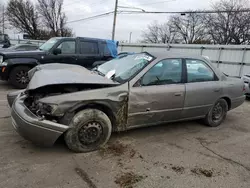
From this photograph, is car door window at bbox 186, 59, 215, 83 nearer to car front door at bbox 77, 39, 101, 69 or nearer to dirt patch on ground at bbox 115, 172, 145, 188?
dirt patch on ground at bbox 115, 172, 145, 188

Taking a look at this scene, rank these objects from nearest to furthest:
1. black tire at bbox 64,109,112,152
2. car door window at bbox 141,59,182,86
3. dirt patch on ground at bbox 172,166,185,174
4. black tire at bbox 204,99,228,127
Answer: dirt patch on ground at bbox 172,166,185,174 → black tire at bbox 64,109,112,152 → car door window at bbox 141,59,182,86 → black tire at bbox 204,99,228,127

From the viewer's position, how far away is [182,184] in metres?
2.56

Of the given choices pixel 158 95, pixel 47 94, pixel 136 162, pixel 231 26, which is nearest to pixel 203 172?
pixel 136 162

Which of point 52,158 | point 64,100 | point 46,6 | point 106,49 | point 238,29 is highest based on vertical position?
point 46,6

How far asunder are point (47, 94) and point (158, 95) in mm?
1836

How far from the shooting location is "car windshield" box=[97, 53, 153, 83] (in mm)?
3574

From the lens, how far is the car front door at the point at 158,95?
11.2 ft

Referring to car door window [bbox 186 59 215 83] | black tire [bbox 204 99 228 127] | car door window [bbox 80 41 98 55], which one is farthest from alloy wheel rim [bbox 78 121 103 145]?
car door window [bbox 80 41 98 55]

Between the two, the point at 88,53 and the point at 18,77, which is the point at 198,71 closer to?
the point at 88,53

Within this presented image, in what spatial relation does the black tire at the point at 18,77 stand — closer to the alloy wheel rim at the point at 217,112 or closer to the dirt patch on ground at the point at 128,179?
the dirt patch on ground at the point at 128,179

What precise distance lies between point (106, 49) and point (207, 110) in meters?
5.32

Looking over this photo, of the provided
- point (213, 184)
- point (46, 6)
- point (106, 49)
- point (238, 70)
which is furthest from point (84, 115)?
point (46, 6)

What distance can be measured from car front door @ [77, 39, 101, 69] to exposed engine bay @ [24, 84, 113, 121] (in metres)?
4.67

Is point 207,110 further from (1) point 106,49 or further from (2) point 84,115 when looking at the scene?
(1) point 106,49
